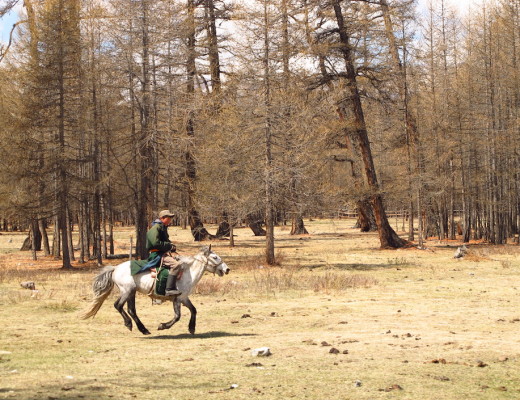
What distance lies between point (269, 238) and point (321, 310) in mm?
12881

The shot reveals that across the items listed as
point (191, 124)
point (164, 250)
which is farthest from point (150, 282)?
point (191, 124)

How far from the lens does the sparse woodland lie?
96.7ft

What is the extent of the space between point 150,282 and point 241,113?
1698cm

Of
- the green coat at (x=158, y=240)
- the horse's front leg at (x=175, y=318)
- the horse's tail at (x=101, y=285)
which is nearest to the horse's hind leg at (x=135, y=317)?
the horse's front leg at (x=175, y=318)

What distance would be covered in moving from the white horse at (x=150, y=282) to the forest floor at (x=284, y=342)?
448 mm

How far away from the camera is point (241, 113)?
2958cm

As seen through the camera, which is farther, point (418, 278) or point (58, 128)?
point (58, 128)

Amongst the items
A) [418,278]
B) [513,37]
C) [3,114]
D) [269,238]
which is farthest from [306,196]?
[513,37]

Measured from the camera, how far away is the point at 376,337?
1279 centimetres

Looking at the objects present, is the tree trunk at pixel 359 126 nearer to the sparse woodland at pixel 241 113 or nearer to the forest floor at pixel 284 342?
the sparse woodland at pixel 241 113

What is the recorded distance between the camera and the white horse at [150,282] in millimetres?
13484

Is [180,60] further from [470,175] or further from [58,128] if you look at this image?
[470,175]

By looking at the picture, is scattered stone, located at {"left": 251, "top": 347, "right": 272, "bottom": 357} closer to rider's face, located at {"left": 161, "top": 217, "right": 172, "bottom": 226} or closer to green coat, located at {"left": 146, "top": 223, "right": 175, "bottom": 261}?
green coat, located at {"left": 146, "top": 223, "right": 175, "bottom": 261}

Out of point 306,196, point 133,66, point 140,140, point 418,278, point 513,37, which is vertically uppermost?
point 513,37
